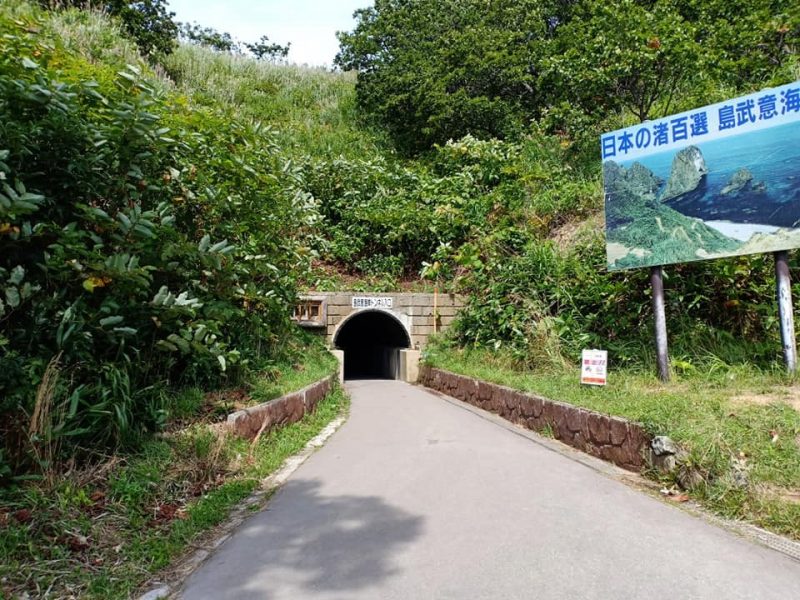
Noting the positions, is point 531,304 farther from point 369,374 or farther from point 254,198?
point 369,374

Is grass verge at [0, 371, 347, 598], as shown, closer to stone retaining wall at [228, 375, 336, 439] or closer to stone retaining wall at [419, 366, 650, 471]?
stone retaining wall at [228, 375, 336, 439]

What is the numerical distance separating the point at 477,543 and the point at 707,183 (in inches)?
215

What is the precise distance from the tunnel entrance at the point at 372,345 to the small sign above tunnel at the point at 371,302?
Answer: 98 centimetres

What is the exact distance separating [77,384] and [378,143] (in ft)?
69.9

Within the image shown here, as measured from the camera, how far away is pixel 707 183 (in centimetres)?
677

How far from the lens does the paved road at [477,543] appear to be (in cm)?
298

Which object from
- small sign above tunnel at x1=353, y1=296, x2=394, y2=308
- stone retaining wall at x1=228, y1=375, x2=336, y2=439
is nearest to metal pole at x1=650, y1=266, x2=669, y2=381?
stone retaining wall at x1=228, y1=375, x2=336, y2=439

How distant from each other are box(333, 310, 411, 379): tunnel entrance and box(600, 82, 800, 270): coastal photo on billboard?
320 inches

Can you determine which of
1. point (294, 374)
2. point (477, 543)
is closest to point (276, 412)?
point (294, 374)

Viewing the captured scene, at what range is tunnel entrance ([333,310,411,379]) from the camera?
55.9ft

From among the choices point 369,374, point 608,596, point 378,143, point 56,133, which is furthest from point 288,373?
point 378,143

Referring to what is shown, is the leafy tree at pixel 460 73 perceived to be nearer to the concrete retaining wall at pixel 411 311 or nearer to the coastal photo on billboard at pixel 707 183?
the concrete retaining wall at pixel 411 311

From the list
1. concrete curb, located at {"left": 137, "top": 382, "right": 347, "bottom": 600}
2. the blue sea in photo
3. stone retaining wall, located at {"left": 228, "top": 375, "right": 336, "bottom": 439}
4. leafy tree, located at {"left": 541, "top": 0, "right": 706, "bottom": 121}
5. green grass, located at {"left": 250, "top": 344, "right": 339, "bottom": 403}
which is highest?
leafy tree, located at {"left": 541, "top": 0, "right": 706, "bottom": 121}

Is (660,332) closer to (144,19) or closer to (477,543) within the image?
(477,543)
